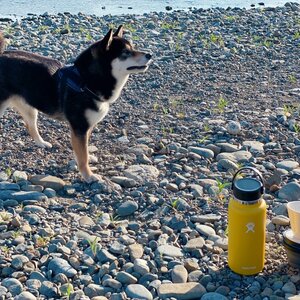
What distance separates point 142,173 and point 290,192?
4.34 ft

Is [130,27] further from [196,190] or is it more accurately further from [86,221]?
[86,221]

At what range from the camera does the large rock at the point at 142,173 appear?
19.1 feet

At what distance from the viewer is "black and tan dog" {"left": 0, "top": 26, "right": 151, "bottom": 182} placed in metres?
5.89

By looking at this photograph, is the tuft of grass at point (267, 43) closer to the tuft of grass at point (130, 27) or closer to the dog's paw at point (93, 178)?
the tuft of grass at point (130, 27)

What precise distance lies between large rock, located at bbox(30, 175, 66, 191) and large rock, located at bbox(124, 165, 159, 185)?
601 millimetres

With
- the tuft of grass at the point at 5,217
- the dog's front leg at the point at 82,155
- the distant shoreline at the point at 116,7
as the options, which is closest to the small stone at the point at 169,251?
the tuft of grass at the point at 5,217

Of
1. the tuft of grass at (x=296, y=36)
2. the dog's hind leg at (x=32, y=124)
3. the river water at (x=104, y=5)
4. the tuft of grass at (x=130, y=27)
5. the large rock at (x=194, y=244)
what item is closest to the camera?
the large rock at (x=194, y=244)

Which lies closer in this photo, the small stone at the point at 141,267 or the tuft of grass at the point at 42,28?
the small stone at the point at 141,267

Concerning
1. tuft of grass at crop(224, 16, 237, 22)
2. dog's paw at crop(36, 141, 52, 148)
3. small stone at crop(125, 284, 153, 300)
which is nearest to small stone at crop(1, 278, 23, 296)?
small stone at crop(125, 284, 153, 300)

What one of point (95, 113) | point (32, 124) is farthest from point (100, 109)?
point (32, 124)

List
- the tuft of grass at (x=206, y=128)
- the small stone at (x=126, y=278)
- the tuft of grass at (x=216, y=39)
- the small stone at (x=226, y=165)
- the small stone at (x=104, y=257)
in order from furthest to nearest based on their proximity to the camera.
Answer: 1. the tuft of grass at (x=216, y=39)
2. the tuft of grass at (x=206, y=128)
3. the small stone at (x=226, y=165)
4. the small stone at (x=104, y=257)
5. the small stone at (x=126, y=278)

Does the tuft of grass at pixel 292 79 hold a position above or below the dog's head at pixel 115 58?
below

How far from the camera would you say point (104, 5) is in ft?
60.6

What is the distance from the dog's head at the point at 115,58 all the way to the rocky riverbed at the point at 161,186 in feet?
2.96
